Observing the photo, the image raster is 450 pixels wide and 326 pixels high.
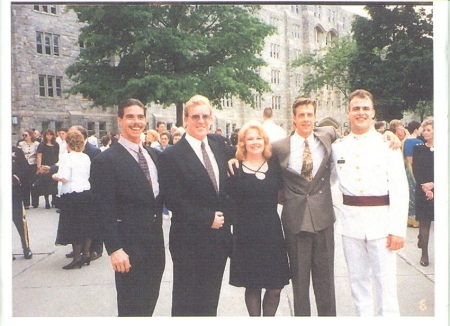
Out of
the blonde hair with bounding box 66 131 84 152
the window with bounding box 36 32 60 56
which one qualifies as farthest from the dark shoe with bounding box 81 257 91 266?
the window with bounding box 36 32 60 56

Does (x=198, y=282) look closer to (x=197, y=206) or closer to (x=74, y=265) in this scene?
(x=197, y=206)

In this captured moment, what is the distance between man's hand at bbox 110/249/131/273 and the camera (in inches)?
92.4

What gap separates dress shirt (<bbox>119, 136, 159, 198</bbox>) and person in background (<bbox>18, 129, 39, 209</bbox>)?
1.53 meters

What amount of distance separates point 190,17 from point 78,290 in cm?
248

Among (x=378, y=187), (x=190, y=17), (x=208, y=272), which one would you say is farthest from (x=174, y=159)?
(x=190, y=17)

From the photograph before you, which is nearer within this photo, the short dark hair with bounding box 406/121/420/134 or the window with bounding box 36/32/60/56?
the window with bounding box 36/32/60/56

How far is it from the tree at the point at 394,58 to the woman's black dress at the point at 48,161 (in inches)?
167

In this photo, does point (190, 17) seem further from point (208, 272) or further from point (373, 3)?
point (208, 272)

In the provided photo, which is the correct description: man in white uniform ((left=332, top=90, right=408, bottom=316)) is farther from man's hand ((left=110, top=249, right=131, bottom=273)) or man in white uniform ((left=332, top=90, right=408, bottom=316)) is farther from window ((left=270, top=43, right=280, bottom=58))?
window ((left=270, top=43, right=280, bottom=58))

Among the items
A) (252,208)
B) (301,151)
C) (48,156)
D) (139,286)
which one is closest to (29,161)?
(48,156)

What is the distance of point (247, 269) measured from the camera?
8.49 feet

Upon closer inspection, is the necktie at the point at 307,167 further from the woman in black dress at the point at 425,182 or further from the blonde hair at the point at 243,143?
the woman in black dress at the point at 425,182

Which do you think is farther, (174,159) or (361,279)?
(361,279)

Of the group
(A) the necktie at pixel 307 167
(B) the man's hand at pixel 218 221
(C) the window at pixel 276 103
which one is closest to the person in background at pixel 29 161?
(B) the man's hand at pixel 218 221
